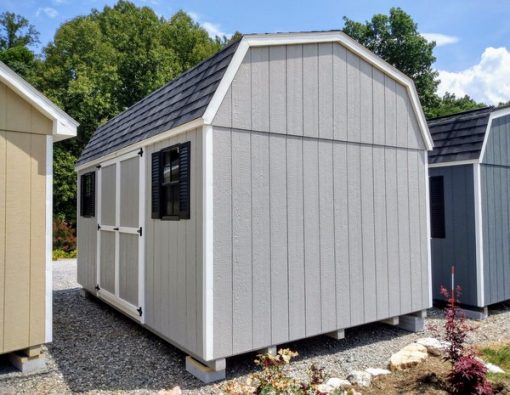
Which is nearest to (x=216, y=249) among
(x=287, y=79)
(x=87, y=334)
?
(x=287, y=79)

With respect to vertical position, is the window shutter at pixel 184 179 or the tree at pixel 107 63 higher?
the tree at pixel 107 63

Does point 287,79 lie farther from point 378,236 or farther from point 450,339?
point 450,339

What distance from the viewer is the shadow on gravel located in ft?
12.2

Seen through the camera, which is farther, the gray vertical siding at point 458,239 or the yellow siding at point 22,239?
the gray vertical siding at point 458,239

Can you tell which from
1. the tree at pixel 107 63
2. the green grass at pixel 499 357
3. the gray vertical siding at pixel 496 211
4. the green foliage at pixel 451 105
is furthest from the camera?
the green foliage at pixel 451 105

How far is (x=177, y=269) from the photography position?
409 cm

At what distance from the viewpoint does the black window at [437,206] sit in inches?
253

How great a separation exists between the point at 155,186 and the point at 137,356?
1871 mm

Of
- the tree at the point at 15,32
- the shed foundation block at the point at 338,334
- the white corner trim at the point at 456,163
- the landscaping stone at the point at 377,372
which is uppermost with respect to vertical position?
the tree at the point at 15,32

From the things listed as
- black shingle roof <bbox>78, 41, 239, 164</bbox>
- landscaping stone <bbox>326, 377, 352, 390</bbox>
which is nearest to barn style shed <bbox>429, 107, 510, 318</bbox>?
landscaping stone <bbox>326, 377, 352, 390</bbox>

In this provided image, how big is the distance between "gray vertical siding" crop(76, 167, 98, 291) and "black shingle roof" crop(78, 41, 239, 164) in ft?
3.13

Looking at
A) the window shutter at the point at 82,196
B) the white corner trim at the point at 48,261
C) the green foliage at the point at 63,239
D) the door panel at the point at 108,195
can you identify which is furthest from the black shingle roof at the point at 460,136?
the green foliage at the point at 63,239

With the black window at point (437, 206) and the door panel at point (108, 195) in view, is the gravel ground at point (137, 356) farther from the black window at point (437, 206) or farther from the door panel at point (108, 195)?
the door panel at point (108, 195)

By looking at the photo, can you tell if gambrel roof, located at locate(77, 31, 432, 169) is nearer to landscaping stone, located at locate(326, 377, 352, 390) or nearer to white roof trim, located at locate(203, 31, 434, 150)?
white roof trim, located at locate(203, 31, 434, 150)
